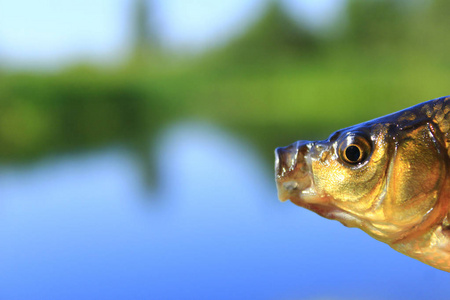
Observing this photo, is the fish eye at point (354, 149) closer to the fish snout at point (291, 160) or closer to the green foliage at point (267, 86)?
the fish snout at point (291, 160)

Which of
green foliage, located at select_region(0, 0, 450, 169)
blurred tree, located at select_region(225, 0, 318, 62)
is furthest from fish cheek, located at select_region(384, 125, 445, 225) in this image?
blurred tree, located at select_region(225, 0, 318, 62)

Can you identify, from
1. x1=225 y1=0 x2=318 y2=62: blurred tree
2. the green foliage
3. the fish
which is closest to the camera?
the fish

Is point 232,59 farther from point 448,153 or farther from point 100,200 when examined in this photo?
point 448,153

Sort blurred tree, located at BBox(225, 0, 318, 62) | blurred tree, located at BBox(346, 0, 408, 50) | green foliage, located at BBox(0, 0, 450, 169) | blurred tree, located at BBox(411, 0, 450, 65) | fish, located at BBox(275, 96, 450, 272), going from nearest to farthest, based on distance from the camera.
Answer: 1. fish, located at BBox(275, 96, 450, 272)
2. blurred tree, located at BBox(411, 0, 450, 65)
3. green foliage, located at BBox(0, 0, 450, 169)
4. blurred tree, located at BBox(346, 0, 408, 50)
5. blurred tree, located at BBox(225, 0, 318, 62)

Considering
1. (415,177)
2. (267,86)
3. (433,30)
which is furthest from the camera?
(267,86)

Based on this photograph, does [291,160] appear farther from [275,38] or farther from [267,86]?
[275,38]

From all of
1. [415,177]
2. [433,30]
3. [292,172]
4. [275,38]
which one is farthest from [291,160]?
[275,38]

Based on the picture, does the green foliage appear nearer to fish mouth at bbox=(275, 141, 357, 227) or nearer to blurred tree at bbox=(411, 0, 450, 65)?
blurred tree at bbox=(411, 0, 450, 65)
